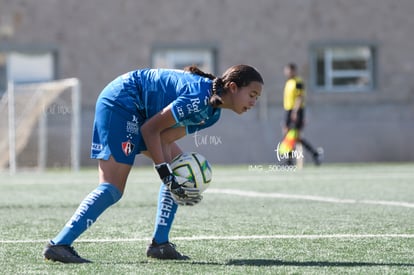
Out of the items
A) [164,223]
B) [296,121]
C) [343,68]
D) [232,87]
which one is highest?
[343,68]

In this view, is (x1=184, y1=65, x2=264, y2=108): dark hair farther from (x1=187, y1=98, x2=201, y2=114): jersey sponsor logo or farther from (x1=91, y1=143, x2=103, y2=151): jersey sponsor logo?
(x1=91, y1=143, x2=103, y2=151): jersey sponsor logo

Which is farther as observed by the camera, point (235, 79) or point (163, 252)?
point (163, 252)

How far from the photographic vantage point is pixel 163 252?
6457mm

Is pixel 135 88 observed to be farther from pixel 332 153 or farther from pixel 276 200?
pixel 332 153

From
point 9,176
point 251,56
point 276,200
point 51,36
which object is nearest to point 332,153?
point 251,56

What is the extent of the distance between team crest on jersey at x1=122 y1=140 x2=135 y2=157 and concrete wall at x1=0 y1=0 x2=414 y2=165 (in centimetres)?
1837

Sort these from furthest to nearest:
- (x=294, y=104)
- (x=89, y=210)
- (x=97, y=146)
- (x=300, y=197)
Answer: (x=294, y=104) < (x=300, y=197) < (x=97, y=146) < (x=89, y=210)

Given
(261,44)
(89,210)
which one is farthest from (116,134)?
(261,44)

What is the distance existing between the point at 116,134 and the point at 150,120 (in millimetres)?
253

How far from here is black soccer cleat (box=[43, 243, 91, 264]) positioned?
6098 mm

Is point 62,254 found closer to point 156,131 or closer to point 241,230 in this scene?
point 156,131

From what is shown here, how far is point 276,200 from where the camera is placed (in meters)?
11.5

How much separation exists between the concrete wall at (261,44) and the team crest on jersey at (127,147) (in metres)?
18.4

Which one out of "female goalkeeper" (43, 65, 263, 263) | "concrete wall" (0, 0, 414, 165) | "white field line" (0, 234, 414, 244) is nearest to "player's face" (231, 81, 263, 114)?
"female goalkeeper" (43, 65, 263, 263)
